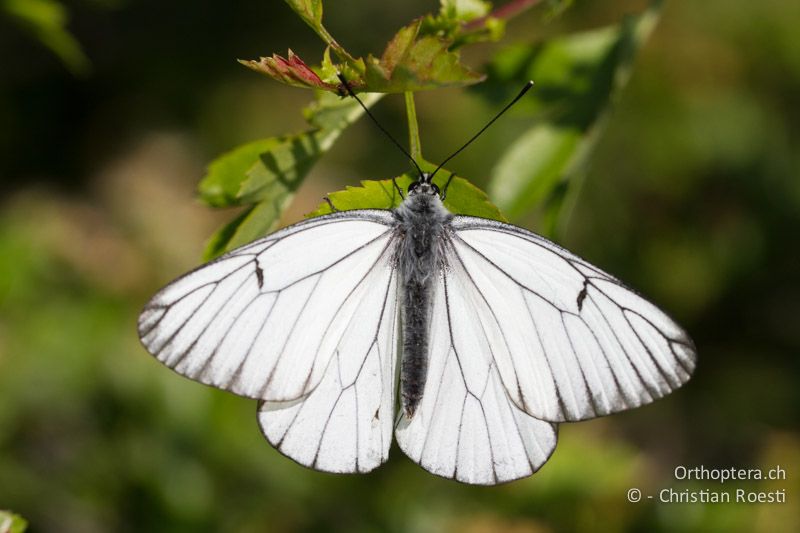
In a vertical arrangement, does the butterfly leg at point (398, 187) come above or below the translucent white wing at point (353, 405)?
above

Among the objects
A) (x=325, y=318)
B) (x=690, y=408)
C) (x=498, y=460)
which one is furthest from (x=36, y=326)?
(x=690, y=408)

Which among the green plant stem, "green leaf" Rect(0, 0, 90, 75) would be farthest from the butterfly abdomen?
"green leaf" Rect(0, 0, 90, 75)

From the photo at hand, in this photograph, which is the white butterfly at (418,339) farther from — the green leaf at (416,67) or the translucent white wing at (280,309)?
the green leaf at (416,67)

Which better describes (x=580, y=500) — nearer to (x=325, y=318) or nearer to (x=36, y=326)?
(x=325, y=318)

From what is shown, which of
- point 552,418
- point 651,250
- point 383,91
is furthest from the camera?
point 651,250

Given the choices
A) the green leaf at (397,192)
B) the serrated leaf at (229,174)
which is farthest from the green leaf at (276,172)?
the green leaf at (397,192)

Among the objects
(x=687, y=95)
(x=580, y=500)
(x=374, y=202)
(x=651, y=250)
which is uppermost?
(x=687, y=95)

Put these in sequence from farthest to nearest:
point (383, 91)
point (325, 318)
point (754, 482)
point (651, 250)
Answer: point (651, 250), point (754, 482), point (325, 318), point (383, 91)

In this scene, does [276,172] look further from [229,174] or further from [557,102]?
[557,102]

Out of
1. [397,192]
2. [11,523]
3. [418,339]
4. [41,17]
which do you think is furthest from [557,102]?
[11,523]
